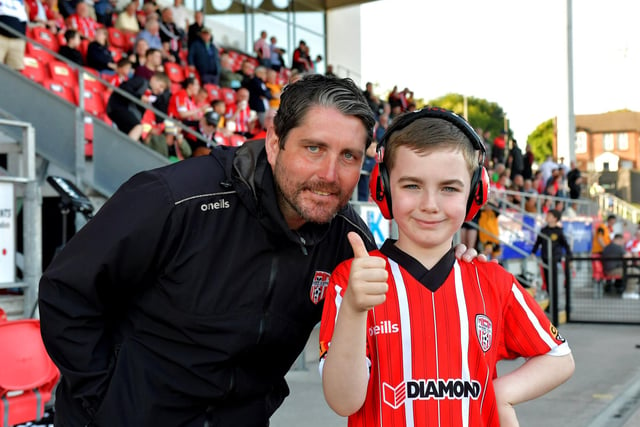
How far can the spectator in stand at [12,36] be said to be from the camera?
751 cm

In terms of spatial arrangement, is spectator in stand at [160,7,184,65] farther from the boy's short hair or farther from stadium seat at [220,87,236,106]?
the boy's short hair

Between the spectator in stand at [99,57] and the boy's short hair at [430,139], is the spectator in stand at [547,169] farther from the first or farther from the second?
the boy's short hair at [430,139]

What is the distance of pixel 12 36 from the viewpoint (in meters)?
7.66

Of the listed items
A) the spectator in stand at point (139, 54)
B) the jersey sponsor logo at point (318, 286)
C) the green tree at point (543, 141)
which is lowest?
the jersey sponsor logo at point (318, 286)

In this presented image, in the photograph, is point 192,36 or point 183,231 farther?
point 192,36

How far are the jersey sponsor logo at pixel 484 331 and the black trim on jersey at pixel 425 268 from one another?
0.51ft

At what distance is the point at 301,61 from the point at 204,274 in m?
16.4

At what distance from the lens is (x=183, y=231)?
2.23 metres

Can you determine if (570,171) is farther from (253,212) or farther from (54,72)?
(253,212)

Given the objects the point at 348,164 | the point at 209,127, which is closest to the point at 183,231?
the point at 348,164

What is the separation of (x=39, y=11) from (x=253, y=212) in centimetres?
920

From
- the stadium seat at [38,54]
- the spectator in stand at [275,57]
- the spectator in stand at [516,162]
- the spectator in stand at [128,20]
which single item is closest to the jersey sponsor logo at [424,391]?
the stadium seat at [38,54]

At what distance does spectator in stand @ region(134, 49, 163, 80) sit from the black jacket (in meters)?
7.86

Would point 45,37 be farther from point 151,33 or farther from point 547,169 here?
point 547,169
